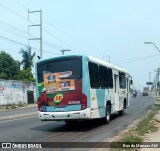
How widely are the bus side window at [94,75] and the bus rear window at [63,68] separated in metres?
0.71

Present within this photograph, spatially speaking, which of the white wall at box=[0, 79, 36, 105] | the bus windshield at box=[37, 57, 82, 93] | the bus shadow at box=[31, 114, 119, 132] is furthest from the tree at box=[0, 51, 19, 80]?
the bus windshield at box=[37, 57, 82, 93]

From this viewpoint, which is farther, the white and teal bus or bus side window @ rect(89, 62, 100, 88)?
bus side window @ rect(89, 62, 100, 88)

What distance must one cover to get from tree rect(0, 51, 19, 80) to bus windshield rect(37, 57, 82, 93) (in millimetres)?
60225

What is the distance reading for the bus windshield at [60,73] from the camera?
16.4 meters

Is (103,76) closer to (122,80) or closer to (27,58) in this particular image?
(122,80)

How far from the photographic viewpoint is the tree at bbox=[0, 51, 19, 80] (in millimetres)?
76938

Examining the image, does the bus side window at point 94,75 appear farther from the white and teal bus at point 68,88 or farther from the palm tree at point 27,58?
the palm tree at point 27,58

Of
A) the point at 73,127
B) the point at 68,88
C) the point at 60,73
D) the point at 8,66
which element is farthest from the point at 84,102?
the point at 8,66

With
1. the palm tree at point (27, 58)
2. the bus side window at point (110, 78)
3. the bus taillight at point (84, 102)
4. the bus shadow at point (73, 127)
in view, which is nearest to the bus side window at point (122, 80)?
the bus side window at point (110, 78)

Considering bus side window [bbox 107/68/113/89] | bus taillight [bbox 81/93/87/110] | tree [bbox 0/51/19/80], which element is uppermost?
tree [bbox 0/51/19/80]

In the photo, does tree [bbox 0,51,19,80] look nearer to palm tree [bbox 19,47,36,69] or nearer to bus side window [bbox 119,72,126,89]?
palm tree [bbox 19,47,36,69]

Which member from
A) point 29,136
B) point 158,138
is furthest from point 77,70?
point 158,138

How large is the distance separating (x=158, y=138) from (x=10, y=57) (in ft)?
222

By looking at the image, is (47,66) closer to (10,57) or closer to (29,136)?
(29,136)
